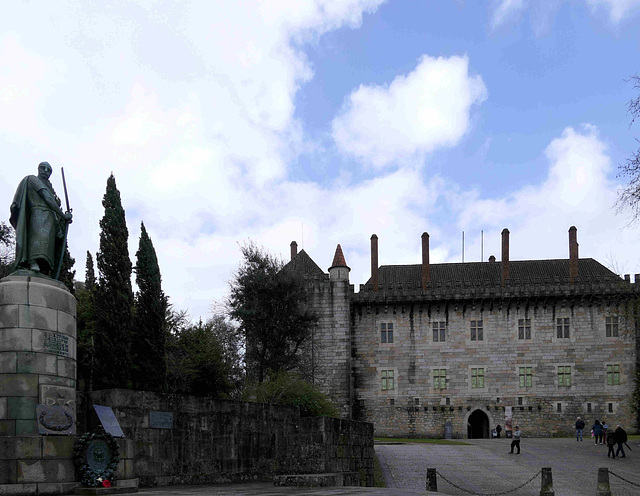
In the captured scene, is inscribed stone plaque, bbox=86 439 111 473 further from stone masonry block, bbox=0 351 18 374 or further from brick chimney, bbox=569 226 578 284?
brick chimney, bbox=569 226 578 284

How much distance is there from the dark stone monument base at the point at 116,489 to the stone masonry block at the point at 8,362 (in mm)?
2413

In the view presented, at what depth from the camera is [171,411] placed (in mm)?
17312

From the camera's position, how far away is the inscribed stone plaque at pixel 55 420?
13.3m

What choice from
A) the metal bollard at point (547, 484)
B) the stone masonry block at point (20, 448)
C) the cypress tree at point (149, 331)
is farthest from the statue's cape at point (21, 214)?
the metal bollard at point (547, 484)

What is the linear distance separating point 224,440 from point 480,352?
1423 inches

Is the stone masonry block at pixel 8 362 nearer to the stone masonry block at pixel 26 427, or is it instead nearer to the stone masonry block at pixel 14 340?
the stone masonry block at pixel 14 340

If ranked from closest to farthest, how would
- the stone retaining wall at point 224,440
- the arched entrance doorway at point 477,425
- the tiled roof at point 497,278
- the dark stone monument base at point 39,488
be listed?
the dark stone monument base at point 39,488, the stone retaining wall at point 224,440, the tiled roof at point 497,278, the arched entrance doorway at point 477,425

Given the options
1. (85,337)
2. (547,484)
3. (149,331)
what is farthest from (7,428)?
(85,337)

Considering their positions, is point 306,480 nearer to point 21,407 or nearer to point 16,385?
point 21,407

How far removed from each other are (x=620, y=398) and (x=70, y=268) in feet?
121

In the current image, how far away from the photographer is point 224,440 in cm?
1870

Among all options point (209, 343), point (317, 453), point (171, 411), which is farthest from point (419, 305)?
point (171, 411)

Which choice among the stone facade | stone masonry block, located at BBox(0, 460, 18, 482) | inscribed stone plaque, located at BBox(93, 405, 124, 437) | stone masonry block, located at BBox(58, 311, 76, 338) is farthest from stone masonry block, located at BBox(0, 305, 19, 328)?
the stone facade

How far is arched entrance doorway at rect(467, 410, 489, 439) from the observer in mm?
52219
